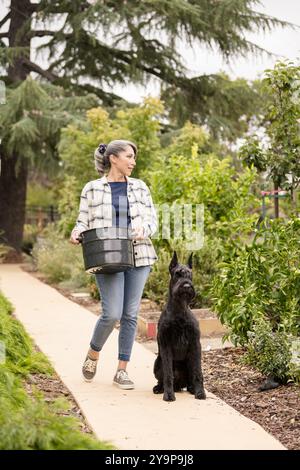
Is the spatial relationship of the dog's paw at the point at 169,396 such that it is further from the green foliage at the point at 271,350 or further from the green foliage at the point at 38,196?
the green foliage at the point at 38,196

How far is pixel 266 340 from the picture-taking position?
19.2 feet

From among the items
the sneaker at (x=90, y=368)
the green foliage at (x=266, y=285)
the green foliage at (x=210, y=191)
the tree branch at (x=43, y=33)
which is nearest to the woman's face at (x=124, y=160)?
the green foliage at (x=266, y=285)

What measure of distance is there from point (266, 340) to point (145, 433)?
5.90 ft

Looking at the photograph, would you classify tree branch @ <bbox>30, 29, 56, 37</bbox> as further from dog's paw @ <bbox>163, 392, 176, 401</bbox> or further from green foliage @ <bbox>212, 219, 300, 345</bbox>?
dog's paw @ <bbox>163, 392, 176, 401</bbox>

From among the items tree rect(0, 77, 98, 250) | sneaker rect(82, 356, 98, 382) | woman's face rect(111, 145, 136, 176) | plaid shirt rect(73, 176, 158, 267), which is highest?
tree rect(0, 77, 98, 250)

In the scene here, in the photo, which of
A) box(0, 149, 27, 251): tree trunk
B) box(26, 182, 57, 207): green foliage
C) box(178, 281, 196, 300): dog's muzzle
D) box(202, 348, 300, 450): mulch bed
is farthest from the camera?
box(26, 182, 57, 207): green foliage

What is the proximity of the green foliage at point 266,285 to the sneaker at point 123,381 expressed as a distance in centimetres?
114

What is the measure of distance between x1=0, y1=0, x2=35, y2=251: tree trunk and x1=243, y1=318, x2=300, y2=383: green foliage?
1543 centimetres

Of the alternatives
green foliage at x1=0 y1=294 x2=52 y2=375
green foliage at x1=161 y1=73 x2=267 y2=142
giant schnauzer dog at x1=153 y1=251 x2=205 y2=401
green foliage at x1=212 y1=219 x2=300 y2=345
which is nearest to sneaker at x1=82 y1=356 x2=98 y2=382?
green foliage at x1=0 y1=294 x2=52 y2=375

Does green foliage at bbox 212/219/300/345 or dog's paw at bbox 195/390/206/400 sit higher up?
green foliage at bbox 212/219/300/345

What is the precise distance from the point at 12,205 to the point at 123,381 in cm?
1608

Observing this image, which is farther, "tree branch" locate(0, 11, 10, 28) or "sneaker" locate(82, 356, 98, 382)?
"tree branch" locate(0, 11, 10, 28)

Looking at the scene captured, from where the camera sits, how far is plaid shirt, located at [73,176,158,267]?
18.3ft

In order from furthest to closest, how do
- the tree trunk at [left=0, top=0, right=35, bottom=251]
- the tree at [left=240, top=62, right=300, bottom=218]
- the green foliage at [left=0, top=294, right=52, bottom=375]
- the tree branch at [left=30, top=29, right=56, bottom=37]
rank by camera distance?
the tree branch at [left=30, top=29, right=56, bottom=37] < the tree trunk at [left=0, top=0, right=35, bottom=251] < the tree at [left=240, top=62, right=300, bottom=218] < the green foliage at [left=0, top=294, right=52, bottom=375]
